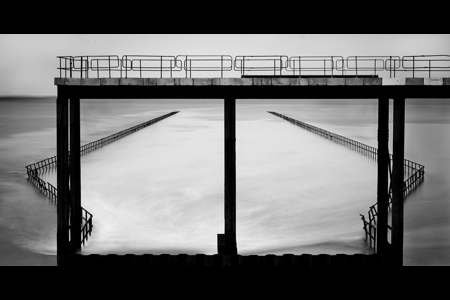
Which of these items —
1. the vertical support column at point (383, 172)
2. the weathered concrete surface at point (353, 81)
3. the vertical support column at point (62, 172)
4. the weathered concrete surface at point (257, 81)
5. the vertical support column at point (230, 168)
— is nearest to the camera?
the weathered concrete surface at point (353, 81)

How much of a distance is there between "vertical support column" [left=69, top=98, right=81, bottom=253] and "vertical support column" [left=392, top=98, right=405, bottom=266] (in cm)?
1273

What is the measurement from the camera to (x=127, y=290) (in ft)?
68.5

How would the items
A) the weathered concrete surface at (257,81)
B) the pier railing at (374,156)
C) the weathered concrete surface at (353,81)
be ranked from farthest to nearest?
the pier railing at (374,156), the weathered concrete surface at (257,81), the weathered concrete surface at (353,81)

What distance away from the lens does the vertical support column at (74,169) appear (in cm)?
2712

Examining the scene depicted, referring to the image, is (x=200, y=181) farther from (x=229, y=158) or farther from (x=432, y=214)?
(x=229, y=158)

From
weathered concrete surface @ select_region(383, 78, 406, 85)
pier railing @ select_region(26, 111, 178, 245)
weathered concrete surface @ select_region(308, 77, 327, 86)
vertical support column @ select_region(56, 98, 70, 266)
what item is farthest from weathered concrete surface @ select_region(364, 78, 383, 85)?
pier railing @ select_region(26, 111, 178, 245)

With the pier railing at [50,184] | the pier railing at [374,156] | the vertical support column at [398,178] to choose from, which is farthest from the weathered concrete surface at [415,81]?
the pier railing at [50,184]

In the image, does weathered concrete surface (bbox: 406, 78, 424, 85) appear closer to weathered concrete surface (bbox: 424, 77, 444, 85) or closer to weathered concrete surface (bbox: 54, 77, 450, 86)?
weathered concrete surface (bbox: 54, 77, 450, 86)

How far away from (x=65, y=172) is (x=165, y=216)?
59.5 ft

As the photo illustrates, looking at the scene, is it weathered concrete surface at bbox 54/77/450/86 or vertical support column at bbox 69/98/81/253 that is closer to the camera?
weathered concrete surface at bbox 54/77/450/86

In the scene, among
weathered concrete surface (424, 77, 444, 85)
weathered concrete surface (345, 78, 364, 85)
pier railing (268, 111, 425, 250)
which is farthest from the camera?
→ pier railing (268, 111, 425, 250)

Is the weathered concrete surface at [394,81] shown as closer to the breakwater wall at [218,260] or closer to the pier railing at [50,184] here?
the breakwater wall at [218,260]

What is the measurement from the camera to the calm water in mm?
34094

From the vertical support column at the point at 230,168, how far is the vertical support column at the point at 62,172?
596cm
